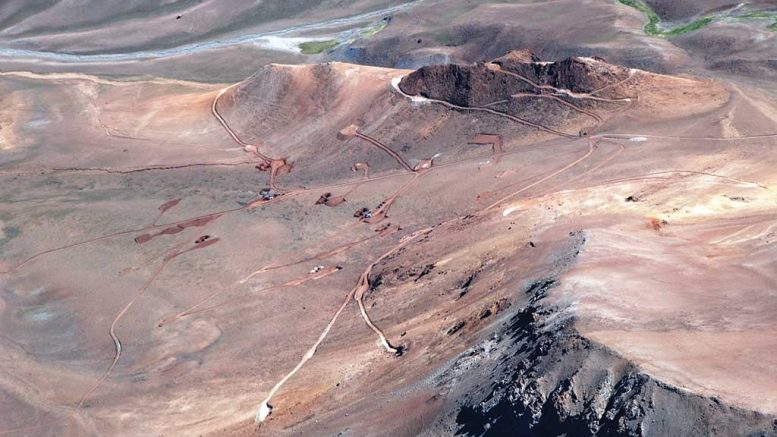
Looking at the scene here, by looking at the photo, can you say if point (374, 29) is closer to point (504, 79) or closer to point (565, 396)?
point (504, 79)

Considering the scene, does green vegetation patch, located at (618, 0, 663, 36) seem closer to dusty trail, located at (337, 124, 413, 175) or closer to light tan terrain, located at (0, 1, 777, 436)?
light tan terrain, located at (0, 1, 777, 436)

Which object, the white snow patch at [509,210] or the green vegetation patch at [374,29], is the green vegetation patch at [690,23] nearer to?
the green vegetation patch at [374,29]

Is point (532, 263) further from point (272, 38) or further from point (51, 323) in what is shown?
point (272, 38)

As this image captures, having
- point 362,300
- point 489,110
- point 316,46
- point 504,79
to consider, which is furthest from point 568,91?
point 316,46

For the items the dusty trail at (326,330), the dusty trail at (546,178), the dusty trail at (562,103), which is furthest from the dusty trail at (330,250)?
the dusty trail at (562,103)

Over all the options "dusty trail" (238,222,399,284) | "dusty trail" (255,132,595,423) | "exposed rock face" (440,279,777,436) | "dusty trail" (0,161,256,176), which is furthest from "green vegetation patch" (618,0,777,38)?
"exposed rock face" (440,279,777,436)
